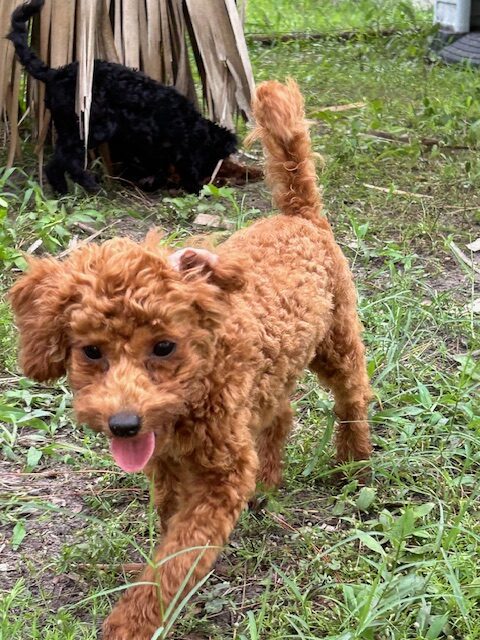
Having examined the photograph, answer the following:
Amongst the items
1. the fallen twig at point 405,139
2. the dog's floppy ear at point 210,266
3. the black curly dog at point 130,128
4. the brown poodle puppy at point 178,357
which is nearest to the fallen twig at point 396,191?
the fallen twig at point 405,139

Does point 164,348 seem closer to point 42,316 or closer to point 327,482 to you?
point 42,316

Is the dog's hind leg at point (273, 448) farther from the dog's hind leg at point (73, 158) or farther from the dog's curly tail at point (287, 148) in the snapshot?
the dog's hind leg at point (73, 158)

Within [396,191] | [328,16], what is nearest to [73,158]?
[396,191]

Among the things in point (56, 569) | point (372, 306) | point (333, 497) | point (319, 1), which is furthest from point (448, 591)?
point (319, 1)

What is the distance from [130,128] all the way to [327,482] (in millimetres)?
3088

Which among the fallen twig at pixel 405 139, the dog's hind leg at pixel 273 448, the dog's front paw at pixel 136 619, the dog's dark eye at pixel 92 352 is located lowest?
the fallen twig at pixel 405 139

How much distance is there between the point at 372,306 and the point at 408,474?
3.95ft

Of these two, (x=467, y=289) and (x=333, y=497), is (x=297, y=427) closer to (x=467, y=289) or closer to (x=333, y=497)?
(x=333, y=497)

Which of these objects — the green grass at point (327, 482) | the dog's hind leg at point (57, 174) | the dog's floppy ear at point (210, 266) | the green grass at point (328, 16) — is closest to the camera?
the dog's floppy ear at point (210, 266)

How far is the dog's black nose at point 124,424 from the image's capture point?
6.54ft

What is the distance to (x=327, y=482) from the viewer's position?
10.6 ft

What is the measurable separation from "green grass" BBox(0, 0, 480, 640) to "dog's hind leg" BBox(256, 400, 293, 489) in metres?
0.07

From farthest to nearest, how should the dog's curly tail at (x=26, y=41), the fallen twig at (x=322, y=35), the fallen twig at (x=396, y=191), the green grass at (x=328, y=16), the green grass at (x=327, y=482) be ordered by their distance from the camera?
the green grass at (x=328, y=16)
the fallen twig at (x=322, y=35)
the fallen twig at (x=396, y=191)
the dog's curly tail at (x=26, y=41)
the green grass at (x=327, y=482)

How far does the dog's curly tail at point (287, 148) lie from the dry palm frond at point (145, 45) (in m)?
2.66
